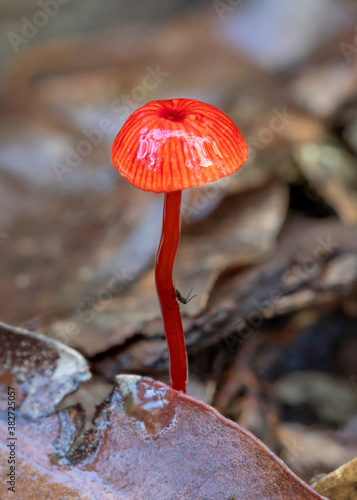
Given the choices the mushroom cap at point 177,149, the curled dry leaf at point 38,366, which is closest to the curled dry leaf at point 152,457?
the curled dry leaf at point 38,366

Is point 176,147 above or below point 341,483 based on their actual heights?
above

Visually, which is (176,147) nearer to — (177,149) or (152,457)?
(177,149)

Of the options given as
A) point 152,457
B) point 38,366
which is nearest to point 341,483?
point 152,457

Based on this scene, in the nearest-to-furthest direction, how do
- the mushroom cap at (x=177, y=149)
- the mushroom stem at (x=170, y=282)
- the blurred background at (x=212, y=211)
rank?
1. the mushroom cap at (x=177, y=149)
2. the mushroom stem at (x=170, y=282)
3. the blurred background at (x=212, y=211)

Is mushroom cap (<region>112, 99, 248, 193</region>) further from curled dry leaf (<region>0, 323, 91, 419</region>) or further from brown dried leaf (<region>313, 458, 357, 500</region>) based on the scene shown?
brown dried leaf (<region>313, 458, 357, 500</region>)

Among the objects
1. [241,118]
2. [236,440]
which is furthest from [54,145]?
[236,440]

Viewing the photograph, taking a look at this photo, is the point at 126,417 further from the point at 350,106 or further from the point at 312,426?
the point at 350,106

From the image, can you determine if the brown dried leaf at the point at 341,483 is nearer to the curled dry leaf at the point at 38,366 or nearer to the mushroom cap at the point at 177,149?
the curled dry leaf at the point at 38,366
